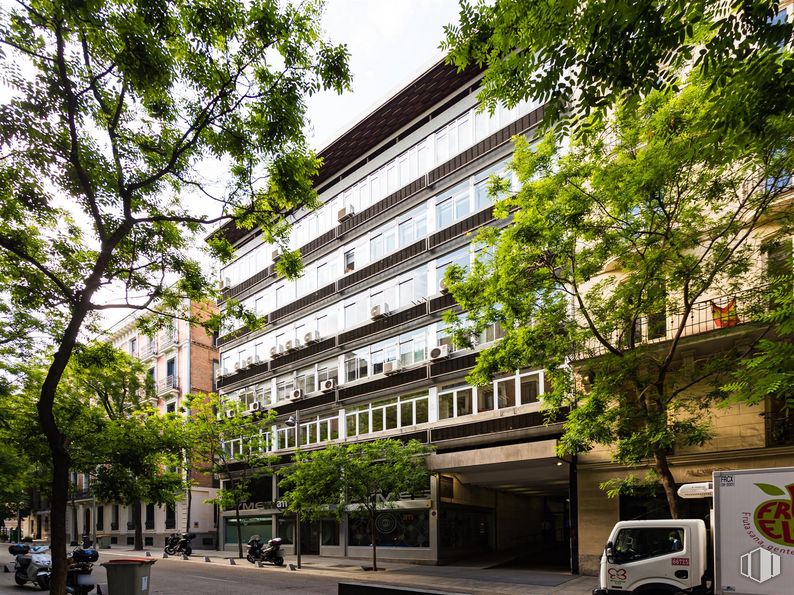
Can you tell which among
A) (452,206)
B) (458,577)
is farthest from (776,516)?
(452,206)

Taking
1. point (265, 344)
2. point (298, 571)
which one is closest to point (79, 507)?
point (265, 344)

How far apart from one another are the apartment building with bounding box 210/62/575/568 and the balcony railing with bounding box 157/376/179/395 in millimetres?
13441

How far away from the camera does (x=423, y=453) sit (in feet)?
84.4

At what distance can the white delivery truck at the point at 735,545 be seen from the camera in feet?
31.1

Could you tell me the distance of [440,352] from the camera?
26562mm

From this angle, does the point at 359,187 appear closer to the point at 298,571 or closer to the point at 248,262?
the point at 248,262

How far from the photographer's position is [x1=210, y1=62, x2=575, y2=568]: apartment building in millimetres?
25453

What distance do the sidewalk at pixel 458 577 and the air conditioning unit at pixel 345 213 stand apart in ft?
59.1

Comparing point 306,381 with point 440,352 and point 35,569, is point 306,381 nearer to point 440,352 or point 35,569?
point 440,352

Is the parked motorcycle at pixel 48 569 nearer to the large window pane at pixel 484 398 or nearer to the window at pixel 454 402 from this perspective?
the window at pixel 454 402

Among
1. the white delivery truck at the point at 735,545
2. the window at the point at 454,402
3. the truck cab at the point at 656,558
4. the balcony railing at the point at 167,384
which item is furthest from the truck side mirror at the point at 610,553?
the balcony railing at the point at 167,384

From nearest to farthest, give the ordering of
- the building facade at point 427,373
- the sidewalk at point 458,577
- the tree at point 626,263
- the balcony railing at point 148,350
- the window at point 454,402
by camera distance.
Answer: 1. the tree at point 626,263
2. the sidewalk at point 458,577
3. the building facade at point 427,373
4. the window at point 454,402
5. the balcony railing at point 148,350

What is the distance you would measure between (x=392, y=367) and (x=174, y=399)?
2789 cm

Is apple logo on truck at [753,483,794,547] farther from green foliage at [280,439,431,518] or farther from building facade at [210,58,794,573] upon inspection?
green foliage at [280,439,431,518]
